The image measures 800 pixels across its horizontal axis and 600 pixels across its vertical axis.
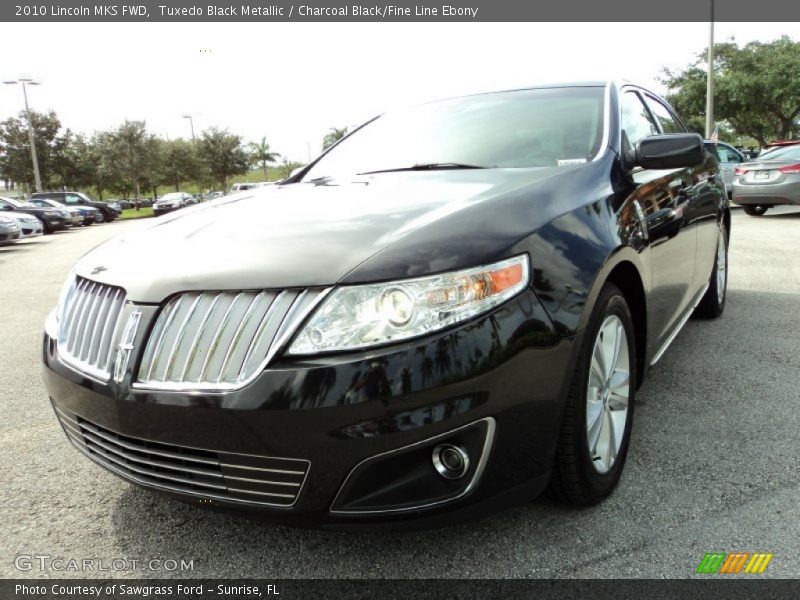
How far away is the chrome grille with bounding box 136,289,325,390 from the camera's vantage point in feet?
5.47

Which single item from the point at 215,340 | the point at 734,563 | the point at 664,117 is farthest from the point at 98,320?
the point at 664,117

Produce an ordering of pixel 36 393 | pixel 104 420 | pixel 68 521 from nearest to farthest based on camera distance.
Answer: pixel 104 420 → pixel 68 521 → pixel 36 393

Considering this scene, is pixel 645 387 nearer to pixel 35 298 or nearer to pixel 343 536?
pixel 343 536

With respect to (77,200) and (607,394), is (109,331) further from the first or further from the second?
(77,200)

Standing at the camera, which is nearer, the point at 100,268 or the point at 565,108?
the point at 100,268

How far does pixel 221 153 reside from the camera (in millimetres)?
55656

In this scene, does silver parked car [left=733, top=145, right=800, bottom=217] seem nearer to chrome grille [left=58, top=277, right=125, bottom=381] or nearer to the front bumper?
the front bumper

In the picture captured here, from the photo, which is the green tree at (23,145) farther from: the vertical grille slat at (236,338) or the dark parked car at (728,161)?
the vertical grille slat at (236,338)

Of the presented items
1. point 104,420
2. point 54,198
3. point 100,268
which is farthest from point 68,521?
point 54,198

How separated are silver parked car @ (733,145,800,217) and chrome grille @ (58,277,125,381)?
1263 centimetres

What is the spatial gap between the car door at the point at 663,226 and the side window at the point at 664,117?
167mm

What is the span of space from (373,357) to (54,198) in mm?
30980

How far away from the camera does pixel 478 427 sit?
1.71 metres

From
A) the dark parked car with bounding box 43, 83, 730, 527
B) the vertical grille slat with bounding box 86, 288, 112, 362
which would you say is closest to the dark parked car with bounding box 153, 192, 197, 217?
the vertical grille slat with bounding box 86, 288, 112, 362
